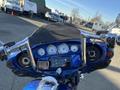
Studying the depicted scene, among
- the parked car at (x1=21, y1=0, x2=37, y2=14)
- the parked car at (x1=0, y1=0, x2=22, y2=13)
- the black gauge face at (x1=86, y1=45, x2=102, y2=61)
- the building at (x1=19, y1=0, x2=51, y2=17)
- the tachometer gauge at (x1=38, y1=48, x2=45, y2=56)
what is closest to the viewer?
the tachometer gauge at (x1=38, y1=48, x2=45, y2=56)

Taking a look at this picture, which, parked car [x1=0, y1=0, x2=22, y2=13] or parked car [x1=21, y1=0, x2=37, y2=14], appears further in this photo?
parked car [x1=21, y1=0, x2=37, y2=14]

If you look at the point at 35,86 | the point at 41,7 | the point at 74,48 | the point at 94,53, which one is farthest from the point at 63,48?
the point at 41,7

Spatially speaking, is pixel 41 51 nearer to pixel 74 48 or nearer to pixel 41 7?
pixel 74 48

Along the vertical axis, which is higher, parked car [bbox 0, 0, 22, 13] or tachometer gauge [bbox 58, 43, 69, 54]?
parked car [bbox 0, 0, 22, 13]

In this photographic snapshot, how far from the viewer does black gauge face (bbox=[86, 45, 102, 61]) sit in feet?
10.4

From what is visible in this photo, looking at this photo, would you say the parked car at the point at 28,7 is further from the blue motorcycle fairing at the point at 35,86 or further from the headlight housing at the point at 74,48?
the blue motorcycle fairing at the point at 35,86

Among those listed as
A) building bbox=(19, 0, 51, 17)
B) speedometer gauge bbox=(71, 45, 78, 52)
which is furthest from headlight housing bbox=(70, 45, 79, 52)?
building bbox=(19, 0, 51, 17)

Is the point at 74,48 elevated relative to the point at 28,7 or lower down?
lower down

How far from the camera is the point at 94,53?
318 centimetres

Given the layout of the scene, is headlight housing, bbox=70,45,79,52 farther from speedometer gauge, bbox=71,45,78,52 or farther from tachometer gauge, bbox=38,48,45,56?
tachometer gauge, bbox=38,48,45,56

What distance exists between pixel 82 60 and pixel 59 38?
0.98ft

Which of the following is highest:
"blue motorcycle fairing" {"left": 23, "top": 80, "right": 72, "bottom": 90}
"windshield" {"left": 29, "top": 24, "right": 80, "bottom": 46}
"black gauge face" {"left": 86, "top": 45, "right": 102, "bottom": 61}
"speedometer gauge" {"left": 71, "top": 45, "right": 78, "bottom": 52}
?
"windshield" {"left": 29, "top": 24, "right": 80, "bottom": 46}

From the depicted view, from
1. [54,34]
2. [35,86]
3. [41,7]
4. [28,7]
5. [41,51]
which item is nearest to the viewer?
[35,86]

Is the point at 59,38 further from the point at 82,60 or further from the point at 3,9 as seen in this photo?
the point at 3,9
